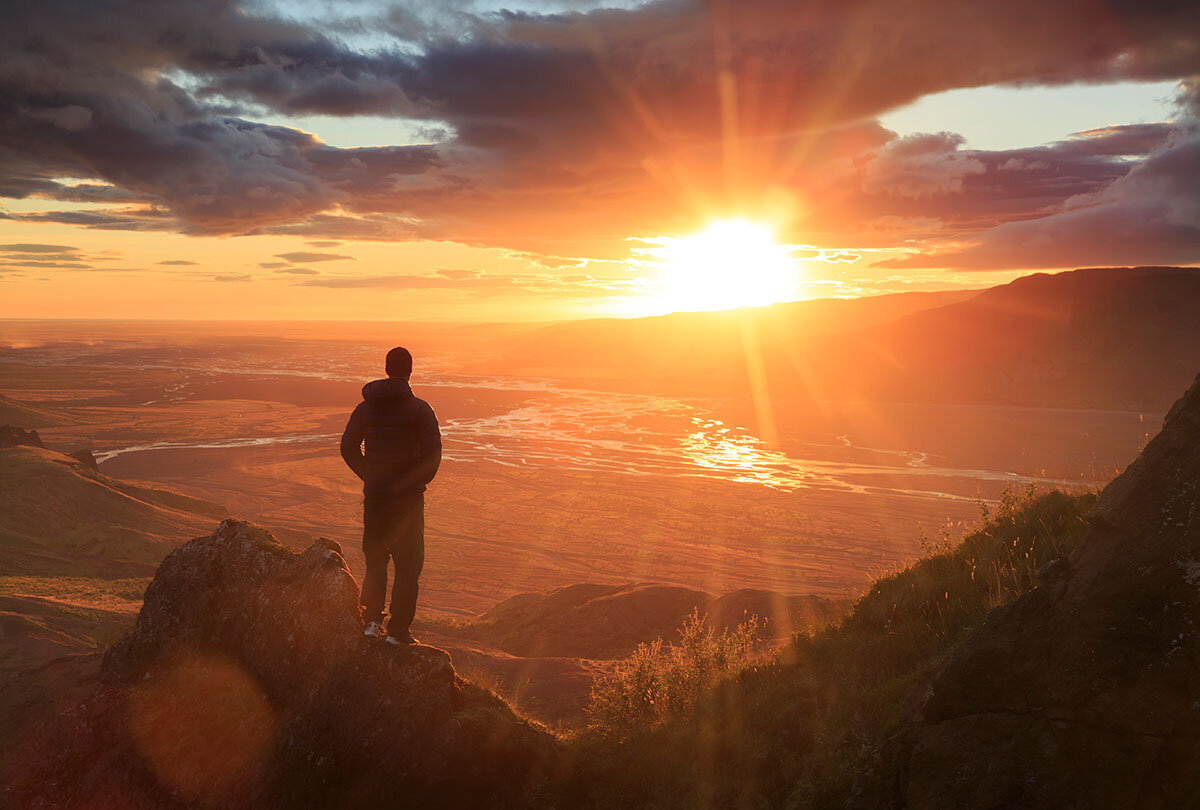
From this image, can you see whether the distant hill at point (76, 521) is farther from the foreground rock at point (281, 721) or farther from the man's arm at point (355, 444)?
the man's arm at point (355, 444)

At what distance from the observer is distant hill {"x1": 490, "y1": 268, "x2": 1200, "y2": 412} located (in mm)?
94125

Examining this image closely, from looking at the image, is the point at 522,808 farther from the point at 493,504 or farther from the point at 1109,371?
the point at 1109,371

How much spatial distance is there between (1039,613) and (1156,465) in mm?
1209

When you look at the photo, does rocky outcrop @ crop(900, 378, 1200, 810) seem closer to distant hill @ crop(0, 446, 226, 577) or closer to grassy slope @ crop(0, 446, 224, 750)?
grassy slope @ crop(0, 446, 224, 750)

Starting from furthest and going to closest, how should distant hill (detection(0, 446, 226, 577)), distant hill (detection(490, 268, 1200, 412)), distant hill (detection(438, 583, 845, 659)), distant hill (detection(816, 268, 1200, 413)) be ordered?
distant hill (detection(490, 268, 1200, 412)), distant hill (detection(816, 268, 1200, 413)), distant hill (detection(0, 446, 226, 577)), distant hill (detection(438, 583, 845, 659))

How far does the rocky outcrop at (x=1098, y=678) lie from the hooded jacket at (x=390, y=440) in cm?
435

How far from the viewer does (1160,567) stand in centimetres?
443

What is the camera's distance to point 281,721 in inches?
246

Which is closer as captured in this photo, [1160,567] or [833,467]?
[1160,567]

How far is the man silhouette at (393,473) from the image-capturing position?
6.41m

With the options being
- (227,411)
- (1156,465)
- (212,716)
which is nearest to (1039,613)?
(1156,465)

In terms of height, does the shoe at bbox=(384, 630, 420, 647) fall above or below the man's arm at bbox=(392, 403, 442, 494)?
below

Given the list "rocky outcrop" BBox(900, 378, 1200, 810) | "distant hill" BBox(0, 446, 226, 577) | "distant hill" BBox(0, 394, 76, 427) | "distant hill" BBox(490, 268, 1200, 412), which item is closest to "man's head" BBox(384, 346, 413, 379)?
"rocky outcrop" BBox(900, 378, 1200, 810)

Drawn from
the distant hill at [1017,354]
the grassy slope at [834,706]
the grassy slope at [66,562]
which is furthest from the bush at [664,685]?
the distant hill at [1017,354]
